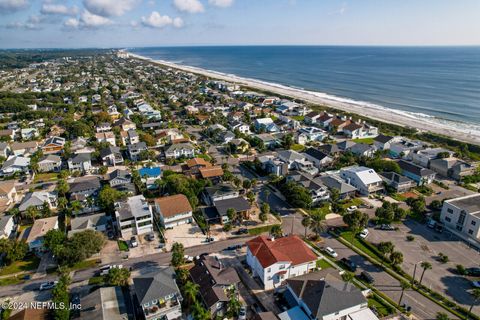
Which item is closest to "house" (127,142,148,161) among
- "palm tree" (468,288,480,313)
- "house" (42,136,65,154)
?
"house" (42,136,65,154)

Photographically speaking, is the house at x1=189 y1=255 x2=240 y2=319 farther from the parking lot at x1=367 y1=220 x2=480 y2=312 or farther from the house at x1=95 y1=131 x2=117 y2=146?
the house at x1=95 y1=131 x2=117 y2=146

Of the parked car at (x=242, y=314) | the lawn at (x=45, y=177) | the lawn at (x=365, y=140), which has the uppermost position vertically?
the lawn at (x=365, y=140)

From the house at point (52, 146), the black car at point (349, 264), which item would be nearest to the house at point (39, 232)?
the house at point (52, 146)

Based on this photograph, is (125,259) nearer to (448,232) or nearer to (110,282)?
(110,282)

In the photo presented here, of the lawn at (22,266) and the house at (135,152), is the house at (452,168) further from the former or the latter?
the lawn at (22,266)

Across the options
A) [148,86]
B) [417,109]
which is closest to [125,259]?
[417,109]

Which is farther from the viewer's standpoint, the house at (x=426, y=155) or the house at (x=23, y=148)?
the house at (x=23, y=148)

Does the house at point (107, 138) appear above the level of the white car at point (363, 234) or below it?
above
